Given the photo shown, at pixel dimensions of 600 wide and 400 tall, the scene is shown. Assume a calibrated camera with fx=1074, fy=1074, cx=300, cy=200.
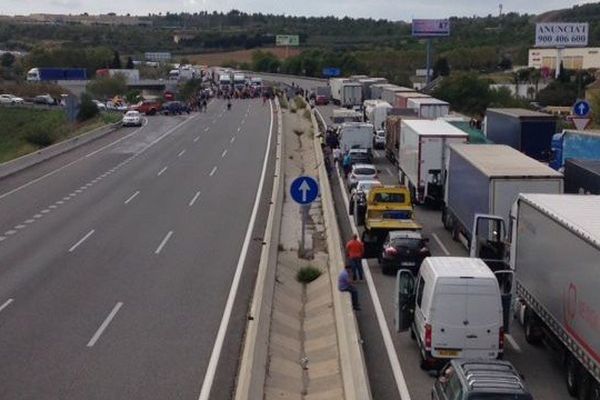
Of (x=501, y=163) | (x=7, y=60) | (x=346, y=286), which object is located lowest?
(x=7, y=60)

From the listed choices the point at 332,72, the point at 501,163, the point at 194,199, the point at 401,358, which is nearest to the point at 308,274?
the point at 501,163

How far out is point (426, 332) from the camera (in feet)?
54.7

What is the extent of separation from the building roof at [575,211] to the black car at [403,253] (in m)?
6.18

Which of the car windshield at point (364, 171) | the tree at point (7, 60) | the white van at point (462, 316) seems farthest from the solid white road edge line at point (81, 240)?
the tree at point (7, 60)

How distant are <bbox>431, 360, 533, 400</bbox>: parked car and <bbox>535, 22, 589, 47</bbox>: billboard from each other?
91256 mm

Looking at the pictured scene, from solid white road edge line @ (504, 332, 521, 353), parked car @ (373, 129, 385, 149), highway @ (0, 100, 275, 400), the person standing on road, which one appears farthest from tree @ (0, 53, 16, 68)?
solid white road edge line @ (504, 332, 521, 353)

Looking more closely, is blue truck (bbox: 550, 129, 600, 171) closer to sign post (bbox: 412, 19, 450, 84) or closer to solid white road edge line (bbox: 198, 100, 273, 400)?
solid white road edge line (bbox: 198, 100, 273, 400)

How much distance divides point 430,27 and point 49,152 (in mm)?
79525

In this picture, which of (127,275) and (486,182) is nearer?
(127,275)

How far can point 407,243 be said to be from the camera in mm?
25344

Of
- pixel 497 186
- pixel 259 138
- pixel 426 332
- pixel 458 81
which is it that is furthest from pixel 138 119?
pixel 426 332

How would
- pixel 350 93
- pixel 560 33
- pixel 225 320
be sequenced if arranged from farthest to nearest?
pixel 560 33, pixel 350 93, pixel 225 320

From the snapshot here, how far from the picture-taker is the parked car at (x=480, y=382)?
12336 mm

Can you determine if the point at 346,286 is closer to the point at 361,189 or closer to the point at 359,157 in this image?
the point at 361,189
